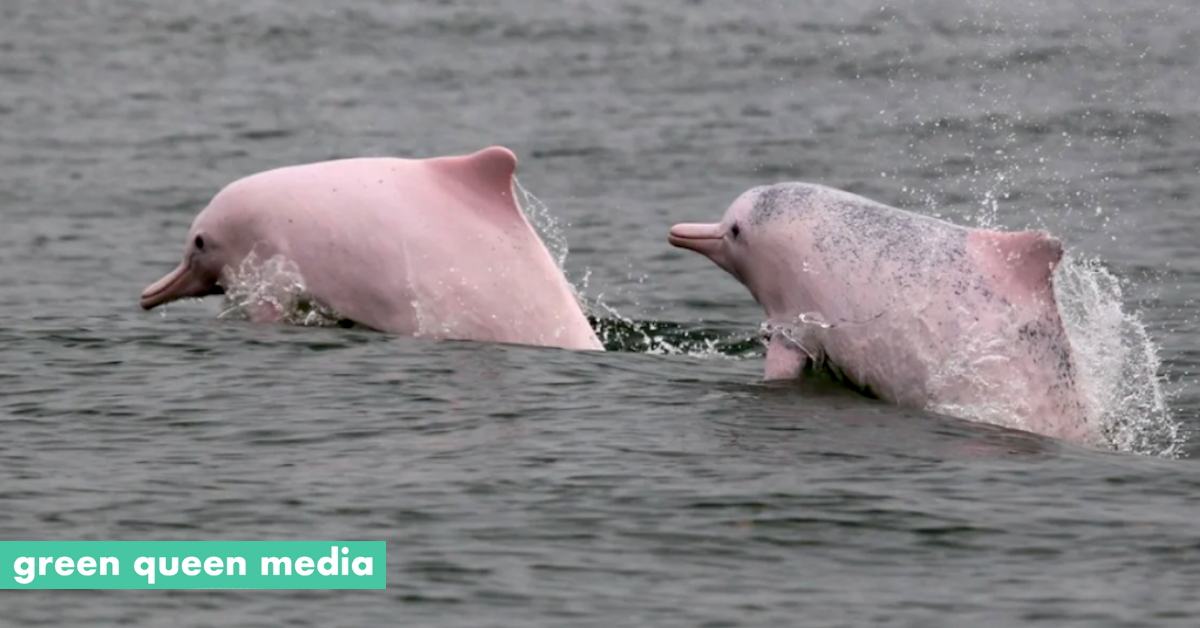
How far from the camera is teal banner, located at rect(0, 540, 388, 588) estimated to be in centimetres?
1475

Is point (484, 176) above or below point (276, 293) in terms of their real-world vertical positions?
above

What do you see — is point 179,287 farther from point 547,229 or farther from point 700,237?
point 547,229

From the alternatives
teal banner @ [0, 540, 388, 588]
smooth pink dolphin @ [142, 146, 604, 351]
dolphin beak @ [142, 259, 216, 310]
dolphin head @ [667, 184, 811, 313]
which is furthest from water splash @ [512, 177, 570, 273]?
teal banner @ [0, 540, 388, 588]

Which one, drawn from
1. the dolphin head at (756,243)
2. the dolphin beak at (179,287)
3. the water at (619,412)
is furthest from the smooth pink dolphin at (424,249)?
the dolphin head at (756,243)

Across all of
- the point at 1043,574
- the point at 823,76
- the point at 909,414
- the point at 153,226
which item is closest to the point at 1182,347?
the point at 909,414

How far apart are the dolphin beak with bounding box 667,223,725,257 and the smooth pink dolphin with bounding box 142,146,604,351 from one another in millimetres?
1092

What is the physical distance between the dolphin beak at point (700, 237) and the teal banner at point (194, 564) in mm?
6233

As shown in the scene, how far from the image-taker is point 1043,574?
15102mm

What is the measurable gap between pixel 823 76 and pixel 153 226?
53.4ft

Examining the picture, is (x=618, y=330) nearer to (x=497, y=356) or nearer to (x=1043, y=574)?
(x=497, y=356)

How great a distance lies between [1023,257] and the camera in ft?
62.1

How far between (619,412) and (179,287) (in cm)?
528

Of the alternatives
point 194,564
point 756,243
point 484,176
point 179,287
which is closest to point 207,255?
point 179,287

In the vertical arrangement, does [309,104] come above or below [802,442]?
above
